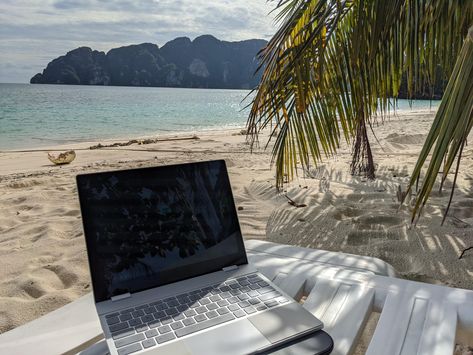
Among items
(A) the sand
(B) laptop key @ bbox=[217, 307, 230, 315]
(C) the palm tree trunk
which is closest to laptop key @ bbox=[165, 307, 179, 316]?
(B) laptop key @ bbox=[217, 307, 230, 315]

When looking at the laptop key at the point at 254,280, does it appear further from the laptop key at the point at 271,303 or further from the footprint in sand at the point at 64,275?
the footprint in sand at the point at 64,275

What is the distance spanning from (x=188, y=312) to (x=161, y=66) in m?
100

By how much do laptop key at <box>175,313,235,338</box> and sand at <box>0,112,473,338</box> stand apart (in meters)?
1.36

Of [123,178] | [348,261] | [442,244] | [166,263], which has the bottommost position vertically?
[442,244]

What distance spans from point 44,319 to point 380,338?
80 centimetres

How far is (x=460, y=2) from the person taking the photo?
1.78m

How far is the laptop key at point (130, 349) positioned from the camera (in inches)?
31.0

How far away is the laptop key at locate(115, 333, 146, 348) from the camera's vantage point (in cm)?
81

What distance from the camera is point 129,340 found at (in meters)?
0.83

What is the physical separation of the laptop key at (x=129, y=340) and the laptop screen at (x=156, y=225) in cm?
18

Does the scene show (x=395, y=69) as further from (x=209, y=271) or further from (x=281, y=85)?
(x=209, y=271)

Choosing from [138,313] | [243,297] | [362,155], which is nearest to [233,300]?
[243,297]

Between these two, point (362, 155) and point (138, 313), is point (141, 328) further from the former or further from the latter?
point (362, 155)

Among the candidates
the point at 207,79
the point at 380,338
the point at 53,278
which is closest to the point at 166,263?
the point at 380,338
